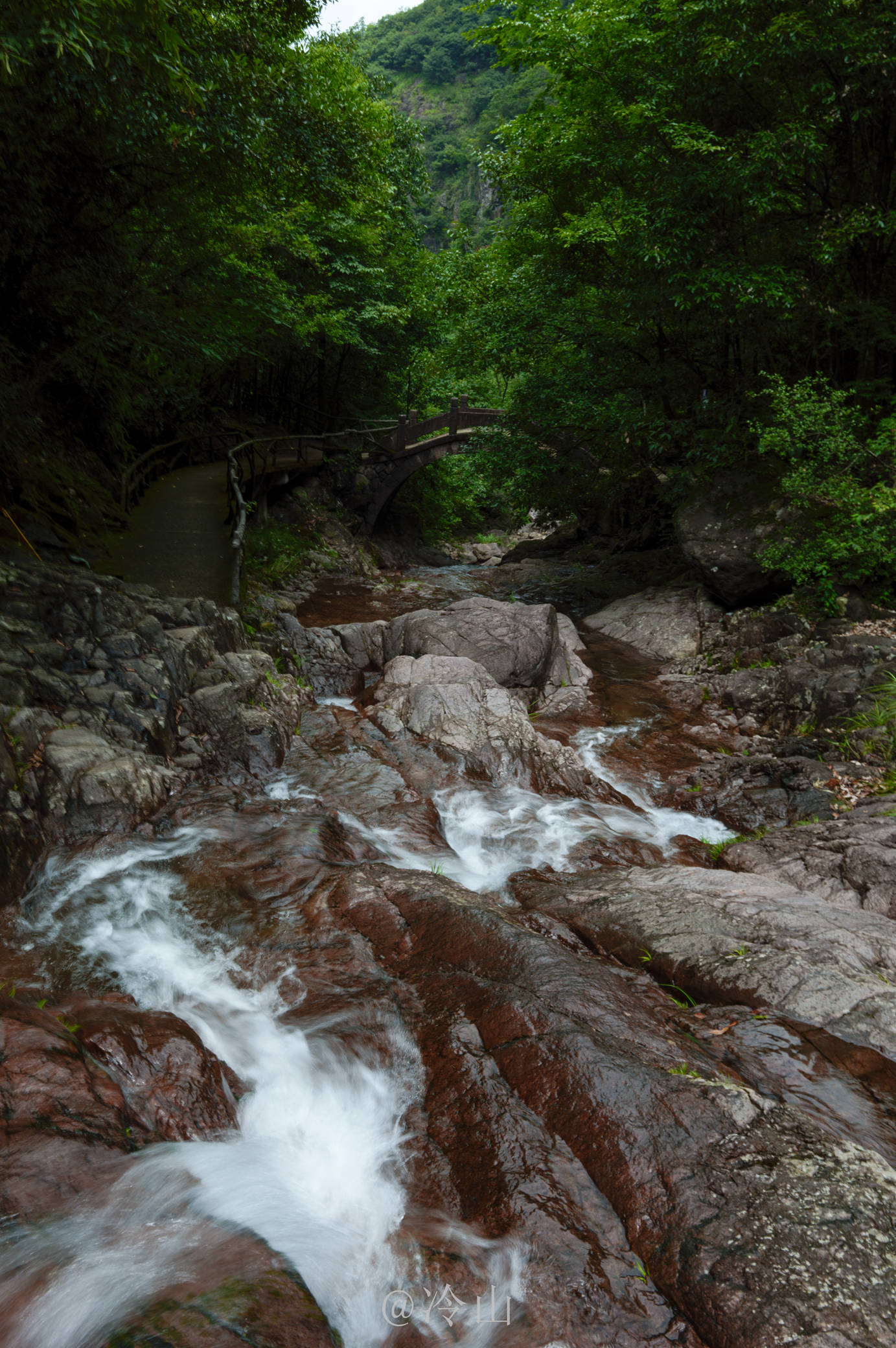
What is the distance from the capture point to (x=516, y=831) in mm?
6492

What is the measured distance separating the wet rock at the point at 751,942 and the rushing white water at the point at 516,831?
0.83 metres

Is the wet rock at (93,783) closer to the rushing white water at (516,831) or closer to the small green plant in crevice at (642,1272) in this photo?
the rushing white water at (516,831)

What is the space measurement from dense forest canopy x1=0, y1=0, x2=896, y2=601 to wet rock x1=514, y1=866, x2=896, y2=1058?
6.22 meters

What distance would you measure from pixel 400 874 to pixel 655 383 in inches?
460

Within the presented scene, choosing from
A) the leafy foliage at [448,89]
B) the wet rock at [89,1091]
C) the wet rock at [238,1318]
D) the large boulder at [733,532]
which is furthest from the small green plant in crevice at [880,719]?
the leafy foliage at [448,89]

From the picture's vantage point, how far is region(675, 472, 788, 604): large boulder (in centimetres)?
1179

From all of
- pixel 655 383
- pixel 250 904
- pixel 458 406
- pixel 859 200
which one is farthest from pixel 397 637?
pixel 458 406

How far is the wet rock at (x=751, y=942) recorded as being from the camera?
3.47 m

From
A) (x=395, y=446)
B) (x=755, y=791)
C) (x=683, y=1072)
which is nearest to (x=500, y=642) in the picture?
(x=755, y=791)

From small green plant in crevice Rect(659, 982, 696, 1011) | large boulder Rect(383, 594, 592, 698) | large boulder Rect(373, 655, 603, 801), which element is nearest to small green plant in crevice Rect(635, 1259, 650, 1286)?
small green plant in crevice Rect(659, 982, 696, 1011)

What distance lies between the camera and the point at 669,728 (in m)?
9.36

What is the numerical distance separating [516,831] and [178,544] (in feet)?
23.0

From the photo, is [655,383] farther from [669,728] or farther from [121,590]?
[121,590]

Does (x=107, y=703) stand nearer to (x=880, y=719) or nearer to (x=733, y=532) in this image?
(x=880, y=719)
